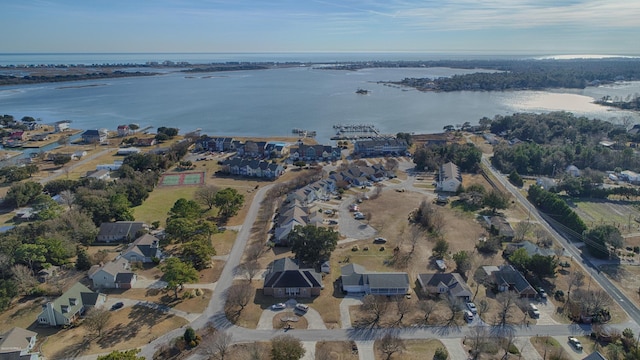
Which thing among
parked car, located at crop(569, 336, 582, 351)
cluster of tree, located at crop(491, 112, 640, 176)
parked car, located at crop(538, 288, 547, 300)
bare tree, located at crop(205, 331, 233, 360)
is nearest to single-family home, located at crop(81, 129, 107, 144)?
bare tree, located at crop(205, 331, 233, 360)

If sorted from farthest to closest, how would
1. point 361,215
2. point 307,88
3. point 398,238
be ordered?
point 307,88 < point 361,215 < point 398,238

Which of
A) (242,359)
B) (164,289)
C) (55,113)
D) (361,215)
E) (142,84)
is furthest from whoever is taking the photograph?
(142,84)

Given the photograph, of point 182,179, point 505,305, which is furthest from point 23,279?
point 505,305

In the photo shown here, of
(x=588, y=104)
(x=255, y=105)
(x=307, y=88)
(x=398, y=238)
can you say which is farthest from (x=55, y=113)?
(x=588, y=104)

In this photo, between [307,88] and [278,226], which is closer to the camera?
[278,226]

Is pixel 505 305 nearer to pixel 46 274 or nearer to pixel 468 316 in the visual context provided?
pixel 468 316

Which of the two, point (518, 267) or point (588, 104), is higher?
point (588, 104)

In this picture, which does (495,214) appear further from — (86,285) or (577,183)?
(86,285)
